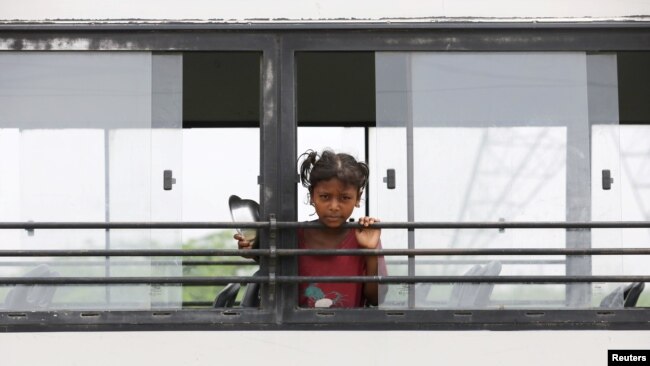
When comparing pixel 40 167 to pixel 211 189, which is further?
pixel 211 189

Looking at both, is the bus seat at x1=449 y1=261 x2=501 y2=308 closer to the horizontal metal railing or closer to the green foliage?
the horizontal metal railing

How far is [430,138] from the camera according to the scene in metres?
4.87

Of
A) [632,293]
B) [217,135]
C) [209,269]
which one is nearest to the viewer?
[632,293]

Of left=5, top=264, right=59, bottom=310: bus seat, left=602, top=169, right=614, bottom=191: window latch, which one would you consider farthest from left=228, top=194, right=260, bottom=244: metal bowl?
left=602, top=169, right=614, bottom=191: window latch

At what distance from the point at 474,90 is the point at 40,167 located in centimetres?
169

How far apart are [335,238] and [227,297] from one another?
0.66 metres

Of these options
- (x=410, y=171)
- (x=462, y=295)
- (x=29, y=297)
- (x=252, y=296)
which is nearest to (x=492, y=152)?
(x=410, y=171)

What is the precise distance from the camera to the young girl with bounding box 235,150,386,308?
477cm

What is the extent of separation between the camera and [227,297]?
5238mm

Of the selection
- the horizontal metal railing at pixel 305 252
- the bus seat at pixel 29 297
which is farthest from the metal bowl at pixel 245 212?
the bus seat at pixel 29 297

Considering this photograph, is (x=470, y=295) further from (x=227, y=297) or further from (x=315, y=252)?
(x=227, y=297)

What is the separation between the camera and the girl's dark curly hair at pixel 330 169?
4773mm
